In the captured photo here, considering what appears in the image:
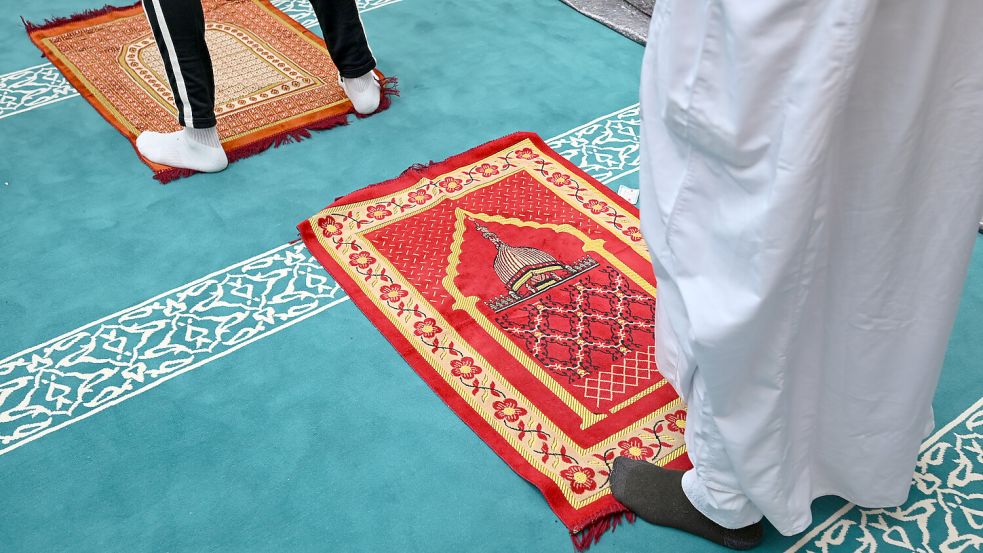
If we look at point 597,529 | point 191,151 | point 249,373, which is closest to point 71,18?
point 191,151

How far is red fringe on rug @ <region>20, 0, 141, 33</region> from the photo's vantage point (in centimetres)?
313

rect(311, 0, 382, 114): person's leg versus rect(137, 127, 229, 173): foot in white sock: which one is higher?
rect(311, 0, 382, 114): person's leg

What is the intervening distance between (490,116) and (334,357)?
107cm

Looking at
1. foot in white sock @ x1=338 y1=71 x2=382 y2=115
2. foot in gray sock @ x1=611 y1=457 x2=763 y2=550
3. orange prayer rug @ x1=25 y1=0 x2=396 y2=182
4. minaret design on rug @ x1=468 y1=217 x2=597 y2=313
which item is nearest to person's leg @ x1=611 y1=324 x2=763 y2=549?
foot in gray sock @ x1=611 y1=457 x2=763 y2=550

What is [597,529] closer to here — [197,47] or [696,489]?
[696,489]

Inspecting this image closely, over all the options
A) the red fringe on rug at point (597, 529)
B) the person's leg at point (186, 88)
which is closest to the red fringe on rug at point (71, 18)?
the person's leg at point (186, 88)

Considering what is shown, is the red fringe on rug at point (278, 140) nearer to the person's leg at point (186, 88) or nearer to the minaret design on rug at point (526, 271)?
the person's leg at point (186, 88)

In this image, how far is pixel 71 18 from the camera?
3.17 meters

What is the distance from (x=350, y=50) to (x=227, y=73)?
0.54m

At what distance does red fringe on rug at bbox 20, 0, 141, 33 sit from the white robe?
2689 mm

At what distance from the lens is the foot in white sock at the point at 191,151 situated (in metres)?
2.40

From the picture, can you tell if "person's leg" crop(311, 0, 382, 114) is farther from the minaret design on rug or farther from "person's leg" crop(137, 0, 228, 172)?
the minaret design on rug

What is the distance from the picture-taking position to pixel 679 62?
1.12m

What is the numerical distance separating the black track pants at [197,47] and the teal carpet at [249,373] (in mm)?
184
